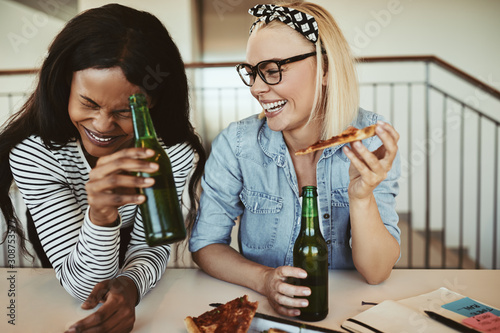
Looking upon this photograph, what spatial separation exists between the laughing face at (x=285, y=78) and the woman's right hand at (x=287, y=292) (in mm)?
496

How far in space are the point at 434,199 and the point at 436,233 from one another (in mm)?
408

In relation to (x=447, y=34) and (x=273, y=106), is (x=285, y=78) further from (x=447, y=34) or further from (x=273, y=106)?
(x=447, y=34)

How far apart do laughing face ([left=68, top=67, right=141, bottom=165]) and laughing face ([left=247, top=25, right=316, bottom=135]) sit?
16.0 inches

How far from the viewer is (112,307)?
85cm

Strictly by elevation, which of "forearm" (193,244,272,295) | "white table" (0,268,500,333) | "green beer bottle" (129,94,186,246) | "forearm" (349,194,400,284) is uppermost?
"green beer bottle" (129,94,186,246)

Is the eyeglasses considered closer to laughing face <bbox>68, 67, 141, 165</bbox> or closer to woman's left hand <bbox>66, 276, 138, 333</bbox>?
laughing face <bbox>68, 67, 141, 165</bbox>

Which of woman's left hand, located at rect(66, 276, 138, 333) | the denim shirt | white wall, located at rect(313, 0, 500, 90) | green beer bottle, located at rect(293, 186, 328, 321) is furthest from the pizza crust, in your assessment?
white wall, located at rect(313, 0, 500, 90)

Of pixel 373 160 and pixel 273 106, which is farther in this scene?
pixel 273 106

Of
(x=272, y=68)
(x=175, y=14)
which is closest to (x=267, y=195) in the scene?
(x=272, y=68)

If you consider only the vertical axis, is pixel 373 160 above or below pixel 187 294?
above

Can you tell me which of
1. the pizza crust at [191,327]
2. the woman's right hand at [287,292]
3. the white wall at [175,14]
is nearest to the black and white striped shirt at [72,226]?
the pizza crust at [191,327]

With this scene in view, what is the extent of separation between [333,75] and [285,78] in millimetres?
163

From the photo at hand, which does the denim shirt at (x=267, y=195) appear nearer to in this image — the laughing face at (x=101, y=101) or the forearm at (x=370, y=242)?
the forearm at (x=370, y=242)

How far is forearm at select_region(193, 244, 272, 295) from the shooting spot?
3.62 feet
